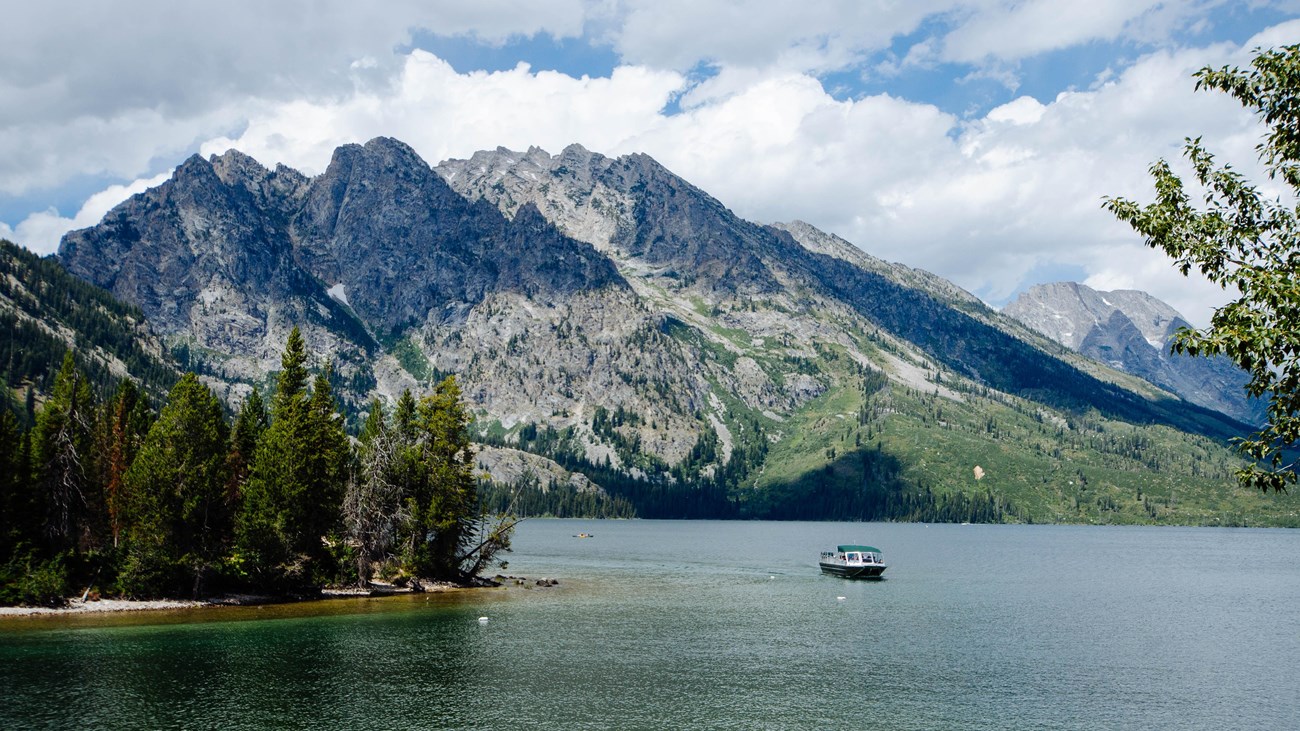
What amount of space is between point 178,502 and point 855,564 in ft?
345

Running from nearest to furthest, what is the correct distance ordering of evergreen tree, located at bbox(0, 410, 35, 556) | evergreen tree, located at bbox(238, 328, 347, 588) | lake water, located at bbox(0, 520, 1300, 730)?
lake water, located at bbox(0, 520, 1300, 730) < evergreen tree, located at bbox(0, 410, 35, 556) < evergreen tree, located at bbox(238, 328, 347, 588)

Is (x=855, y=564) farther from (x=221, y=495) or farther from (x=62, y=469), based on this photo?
(x=62, y=469)

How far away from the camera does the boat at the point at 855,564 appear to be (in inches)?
5913

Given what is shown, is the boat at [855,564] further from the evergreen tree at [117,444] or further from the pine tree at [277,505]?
the evergreen tree at [117,444]

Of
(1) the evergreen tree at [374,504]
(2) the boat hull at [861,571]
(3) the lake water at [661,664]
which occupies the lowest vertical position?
(2) the boat hull at [861,571]

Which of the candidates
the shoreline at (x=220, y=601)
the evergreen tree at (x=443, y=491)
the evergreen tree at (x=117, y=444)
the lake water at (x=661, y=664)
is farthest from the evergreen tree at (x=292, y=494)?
the evergreen tree at (x=117, y=444)

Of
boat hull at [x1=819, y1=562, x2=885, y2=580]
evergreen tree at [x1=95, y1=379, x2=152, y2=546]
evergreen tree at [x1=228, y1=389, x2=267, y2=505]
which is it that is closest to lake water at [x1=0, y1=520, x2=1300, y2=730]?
evergreen tree at [x1=95, y1=379, x2=152, y2=546]

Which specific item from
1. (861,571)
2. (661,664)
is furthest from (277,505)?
(861,571)

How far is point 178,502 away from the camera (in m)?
93.1

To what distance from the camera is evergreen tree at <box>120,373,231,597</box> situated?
92.2 meters

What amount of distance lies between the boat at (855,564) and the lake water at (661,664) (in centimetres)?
3047

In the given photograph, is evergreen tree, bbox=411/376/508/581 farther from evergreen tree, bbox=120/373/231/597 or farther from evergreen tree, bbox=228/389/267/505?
evergreen tree, bbox=120/373/231/597

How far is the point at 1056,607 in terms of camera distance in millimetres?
114125

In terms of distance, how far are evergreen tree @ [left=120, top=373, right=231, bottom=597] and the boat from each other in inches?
3885
